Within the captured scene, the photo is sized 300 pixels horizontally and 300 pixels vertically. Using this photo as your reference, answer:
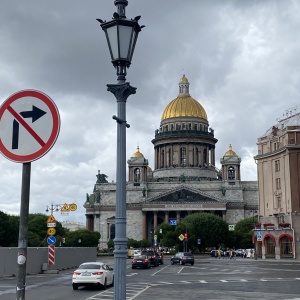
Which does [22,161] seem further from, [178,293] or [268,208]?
[268,208]

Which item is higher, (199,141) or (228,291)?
(199,141)

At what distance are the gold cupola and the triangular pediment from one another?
2187cm

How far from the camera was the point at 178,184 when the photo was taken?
140625 mm

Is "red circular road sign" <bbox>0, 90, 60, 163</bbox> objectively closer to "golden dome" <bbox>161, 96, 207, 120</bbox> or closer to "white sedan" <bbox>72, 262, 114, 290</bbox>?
"white sedan" <bbox>72, 262, 114, 290</bbox>

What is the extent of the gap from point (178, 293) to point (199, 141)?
122 metres

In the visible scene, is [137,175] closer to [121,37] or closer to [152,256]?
[152,256]

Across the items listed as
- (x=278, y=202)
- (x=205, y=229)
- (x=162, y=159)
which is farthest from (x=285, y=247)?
(x=162, y=159)

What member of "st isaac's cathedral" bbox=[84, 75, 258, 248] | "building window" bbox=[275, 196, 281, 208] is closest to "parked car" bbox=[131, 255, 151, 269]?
"building window" bbox=[275, 196, 281, 208]

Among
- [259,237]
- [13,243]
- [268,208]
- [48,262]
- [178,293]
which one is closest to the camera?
[178,293]

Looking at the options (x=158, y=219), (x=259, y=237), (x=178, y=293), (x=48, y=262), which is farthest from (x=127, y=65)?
(x=158, y=219)

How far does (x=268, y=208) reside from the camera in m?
85.6

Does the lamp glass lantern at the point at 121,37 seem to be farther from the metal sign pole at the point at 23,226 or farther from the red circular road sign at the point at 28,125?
the metal sign pole at the point at 23,226

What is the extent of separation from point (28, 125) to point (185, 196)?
132m

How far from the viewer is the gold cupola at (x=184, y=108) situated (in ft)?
484
